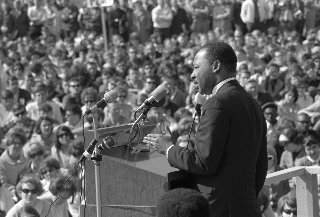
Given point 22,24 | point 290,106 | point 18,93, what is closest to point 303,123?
point 290,106

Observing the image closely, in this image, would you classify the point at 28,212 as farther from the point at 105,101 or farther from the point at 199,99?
the point at 199,99

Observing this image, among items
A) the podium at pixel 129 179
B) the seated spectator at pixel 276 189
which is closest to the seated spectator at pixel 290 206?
the seated spectator at pixel 276 189

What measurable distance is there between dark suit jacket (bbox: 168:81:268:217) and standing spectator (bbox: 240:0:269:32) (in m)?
16.8

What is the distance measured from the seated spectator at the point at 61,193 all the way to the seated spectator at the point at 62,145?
2000 mm

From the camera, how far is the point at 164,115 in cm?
1205

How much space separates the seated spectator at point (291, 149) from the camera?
1006 cm

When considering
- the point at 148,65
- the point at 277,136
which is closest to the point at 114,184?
Answer: the point at 277,136

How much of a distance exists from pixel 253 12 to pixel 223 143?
56.1 ft

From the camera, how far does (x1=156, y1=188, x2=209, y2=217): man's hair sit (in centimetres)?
357

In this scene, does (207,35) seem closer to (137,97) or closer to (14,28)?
(14,28)

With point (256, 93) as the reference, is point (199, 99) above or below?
above

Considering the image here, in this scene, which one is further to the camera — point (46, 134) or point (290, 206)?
point (46, 134)

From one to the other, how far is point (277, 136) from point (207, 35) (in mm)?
10127

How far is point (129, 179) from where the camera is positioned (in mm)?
4680
